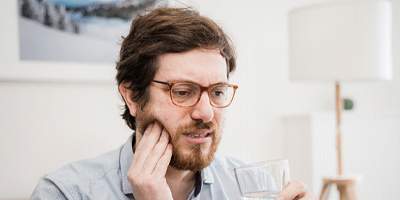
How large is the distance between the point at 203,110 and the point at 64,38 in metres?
1.27

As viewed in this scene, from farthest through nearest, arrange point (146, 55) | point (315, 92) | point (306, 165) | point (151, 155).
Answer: point (315, 92), point (306, 165), point (146, 55), point (151, 155)

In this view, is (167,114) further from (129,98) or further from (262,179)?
(262,179)

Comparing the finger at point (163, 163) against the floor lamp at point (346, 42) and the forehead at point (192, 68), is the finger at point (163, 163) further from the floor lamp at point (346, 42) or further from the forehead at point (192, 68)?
the floor lamp at point (346, 42)

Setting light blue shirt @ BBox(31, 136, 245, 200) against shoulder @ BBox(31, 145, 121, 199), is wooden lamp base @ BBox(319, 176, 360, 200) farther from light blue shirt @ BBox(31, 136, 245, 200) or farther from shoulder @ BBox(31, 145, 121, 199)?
shoulder @ BBox(31, 145, 121, 199)

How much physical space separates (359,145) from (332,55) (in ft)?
3.04

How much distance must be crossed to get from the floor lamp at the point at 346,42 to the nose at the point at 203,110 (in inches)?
46.4

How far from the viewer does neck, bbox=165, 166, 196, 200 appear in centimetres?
137

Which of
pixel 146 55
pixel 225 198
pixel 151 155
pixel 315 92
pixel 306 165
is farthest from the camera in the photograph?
pixel 315 92

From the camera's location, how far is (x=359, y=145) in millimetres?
2787

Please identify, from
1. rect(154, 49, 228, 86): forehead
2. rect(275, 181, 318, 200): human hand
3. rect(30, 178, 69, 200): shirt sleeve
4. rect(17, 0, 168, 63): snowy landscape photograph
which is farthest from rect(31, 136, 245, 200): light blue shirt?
rect(17, 0, 168, 63): snowy landscape photograph

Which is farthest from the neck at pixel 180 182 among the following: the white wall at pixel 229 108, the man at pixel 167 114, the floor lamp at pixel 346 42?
the floor lamp at pixel 346 42

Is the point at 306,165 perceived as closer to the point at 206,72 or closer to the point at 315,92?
the point at 315,92

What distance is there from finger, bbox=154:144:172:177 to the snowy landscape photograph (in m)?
1.11

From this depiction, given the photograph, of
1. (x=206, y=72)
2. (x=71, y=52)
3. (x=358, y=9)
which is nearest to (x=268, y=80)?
(x=358, y=9)
